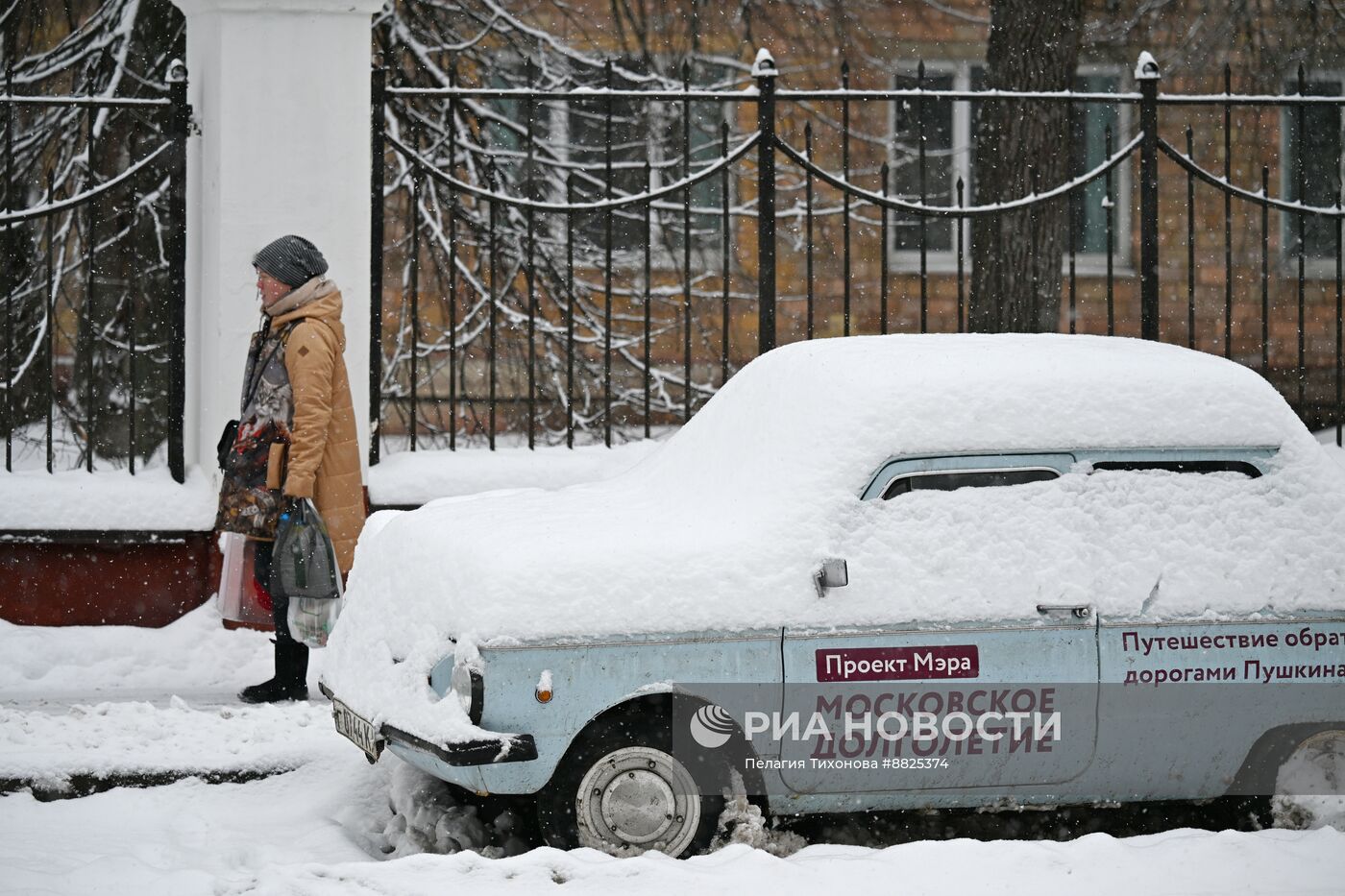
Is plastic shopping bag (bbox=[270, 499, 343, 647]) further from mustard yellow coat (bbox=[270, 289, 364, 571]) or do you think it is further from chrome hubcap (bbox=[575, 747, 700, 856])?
chrome hubcap (bbox=[575, 747, 700, 856])

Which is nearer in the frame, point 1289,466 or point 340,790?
point 1289,466

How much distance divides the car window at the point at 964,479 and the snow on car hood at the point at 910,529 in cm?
3

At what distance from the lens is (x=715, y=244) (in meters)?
13.4

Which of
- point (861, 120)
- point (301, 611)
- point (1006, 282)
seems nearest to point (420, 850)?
point (301, 611)

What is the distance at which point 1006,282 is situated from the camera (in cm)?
930

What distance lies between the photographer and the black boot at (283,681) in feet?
22.6

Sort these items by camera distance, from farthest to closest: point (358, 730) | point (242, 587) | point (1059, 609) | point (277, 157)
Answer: point (277, 157) < point (242, 587) < point (358, 730) < point (1059, 609)

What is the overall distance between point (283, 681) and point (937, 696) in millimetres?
3176

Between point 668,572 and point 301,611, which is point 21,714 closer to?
point 301,611

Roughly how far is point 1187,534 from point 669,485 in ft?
5.27

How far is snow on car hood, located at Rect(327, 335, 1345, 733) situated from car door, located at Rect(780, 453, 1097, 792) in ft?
Result: 0.19

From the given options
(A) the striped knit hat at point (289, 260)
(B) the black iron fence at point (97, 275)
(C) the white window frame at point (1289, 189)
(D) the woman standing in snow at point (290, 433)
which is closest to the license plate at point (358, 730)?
(D) the woman standing in snow at point (290, 433)

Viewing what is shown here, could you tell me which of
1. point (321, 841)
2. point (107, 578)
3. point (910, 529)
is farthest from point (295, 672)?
point (910, 529)

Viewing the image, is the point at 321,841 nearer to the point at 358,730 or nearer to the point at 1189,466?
the point at 358,730
